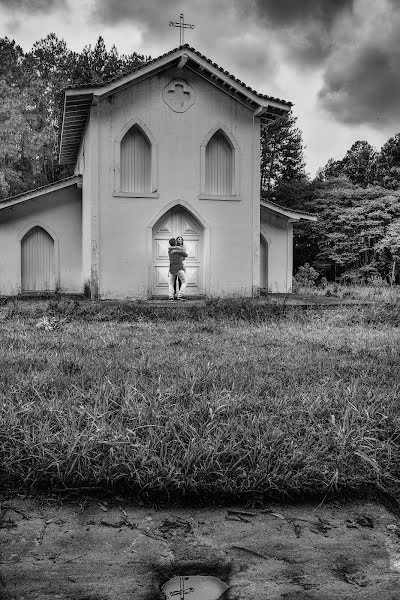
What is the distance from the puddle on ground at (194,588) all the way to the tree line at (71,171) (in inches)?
1240

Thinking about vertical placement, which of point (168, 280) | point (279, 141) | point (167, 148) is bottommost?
point (168, 280)

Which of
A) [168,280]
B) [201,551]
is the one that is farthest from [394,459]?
[168,280]

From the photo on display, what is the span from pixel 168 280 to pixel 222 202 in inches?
116

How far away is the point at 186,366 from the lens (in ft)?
18.6

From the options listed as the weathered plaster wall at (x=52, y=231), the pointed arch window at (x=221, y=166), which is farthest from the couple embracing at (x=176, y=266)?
the weathered plaster wall at (x=52, y=231)

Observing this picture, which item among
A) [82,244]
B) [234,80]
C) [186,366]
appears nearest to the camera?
[186,366]

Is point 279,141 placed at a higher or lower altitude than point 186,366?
higher

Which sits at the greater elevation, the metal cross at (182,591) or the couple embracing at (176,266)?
the couple embracing at (176,266)

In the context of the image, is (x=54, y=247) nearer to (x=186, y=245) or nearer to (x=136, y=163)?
(x=136, y=163)

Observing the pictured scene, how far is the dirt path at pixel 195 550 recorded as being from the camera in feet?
6.93

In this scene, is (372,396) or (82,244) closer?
(372,396)

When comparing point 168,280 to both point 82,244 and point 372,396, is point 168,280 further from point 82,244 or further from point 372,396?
point 372,396

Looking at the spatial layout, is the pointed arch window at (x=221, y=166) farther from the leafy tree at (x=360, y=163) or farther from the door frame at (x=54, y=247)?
the leafy tree at (x=360, y=163)

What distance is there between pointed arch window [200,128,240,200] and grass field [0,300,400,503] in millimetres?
10466
